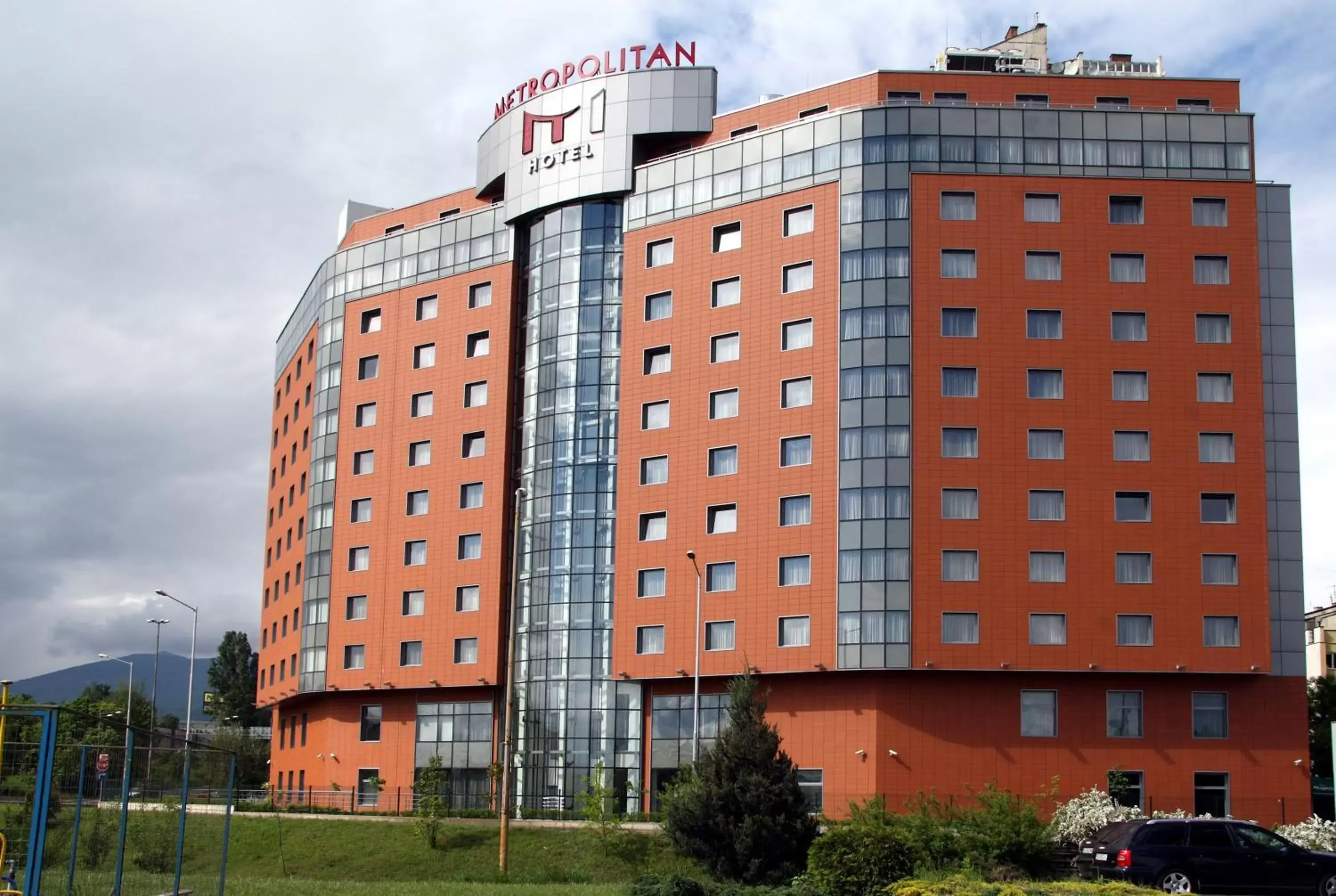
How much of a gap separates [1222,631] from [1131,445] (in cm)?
825

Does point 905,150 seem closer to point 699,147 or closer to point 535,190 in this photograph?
point 699,147

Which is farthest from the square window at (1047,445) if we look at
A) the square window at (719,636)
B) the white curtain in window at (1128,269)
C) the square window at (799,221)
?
the square window at (719,636)

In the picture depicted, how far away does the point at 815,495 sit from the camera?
207 feet

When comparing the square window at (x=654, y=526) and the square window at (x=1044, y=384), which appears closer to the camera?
the square window at (x=1044, y=384)

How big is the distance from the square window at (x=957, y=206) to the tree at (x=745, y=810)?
3195 centimetres

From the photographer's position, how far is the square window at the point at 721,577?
6475 centimetres

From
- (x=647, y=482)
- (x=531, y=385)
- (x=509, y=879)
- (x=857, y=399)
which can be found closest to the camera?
(x=509, y=879)

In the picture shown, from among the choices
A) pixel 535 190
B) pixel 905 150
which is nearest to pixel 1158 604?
pixel 905 150

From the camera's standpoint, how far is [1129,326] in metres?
63.0

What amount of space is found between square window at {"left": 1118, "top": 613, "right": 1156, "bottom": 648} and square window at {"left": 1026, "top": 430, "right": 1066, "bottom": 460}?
6.96 meters

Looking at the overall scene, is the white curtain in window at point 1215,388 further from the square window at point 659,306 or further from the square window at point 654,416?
the square window at point 659,306

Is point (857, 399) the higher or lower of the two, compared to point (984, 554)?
higher

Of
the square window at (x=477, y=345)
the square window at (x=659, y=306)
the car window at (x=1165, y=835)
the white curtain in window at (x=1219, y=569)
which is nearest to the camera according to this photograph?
the car window at (x=1165, y=835)

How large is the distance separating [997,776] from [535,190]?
1420 inches
